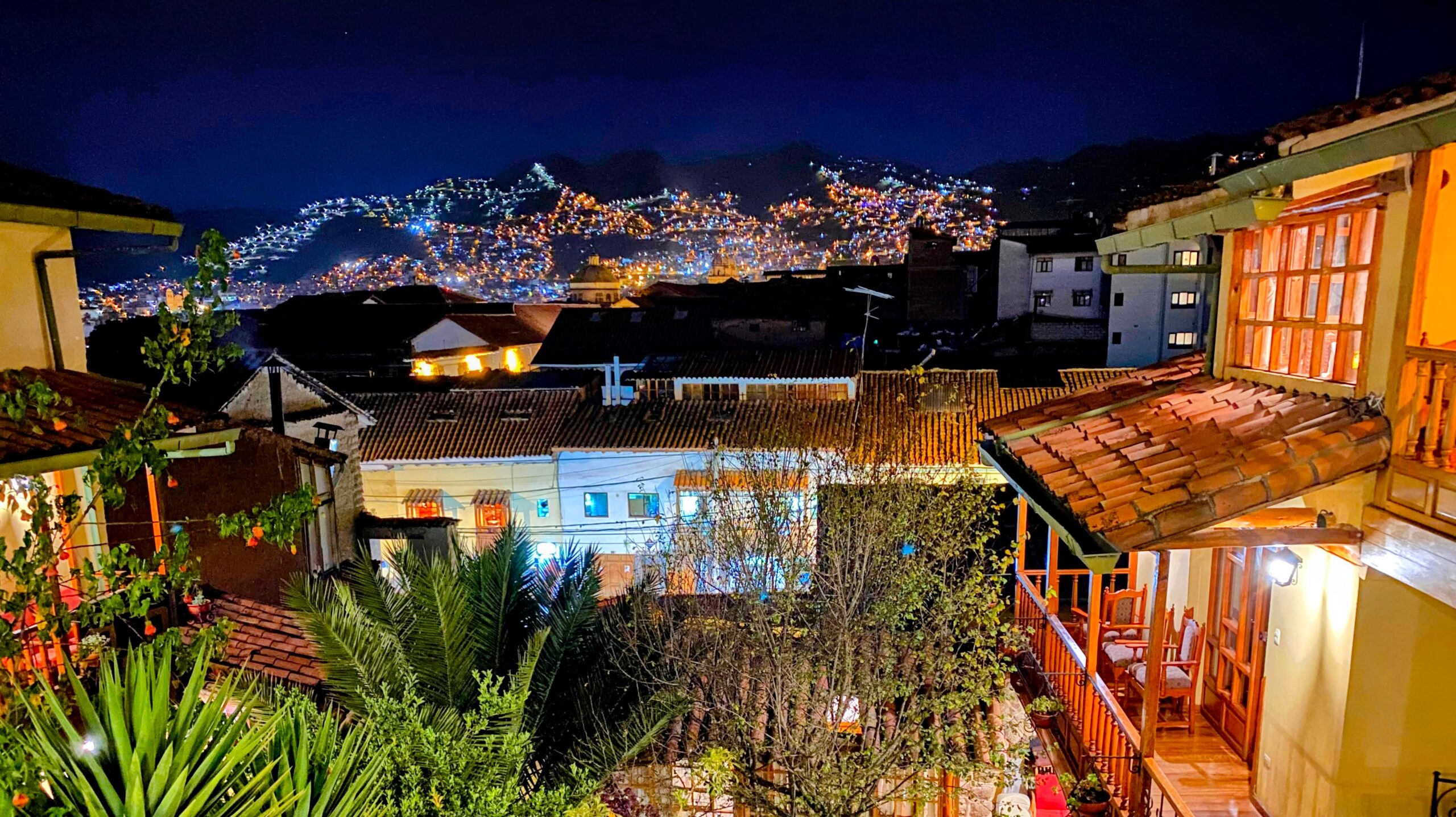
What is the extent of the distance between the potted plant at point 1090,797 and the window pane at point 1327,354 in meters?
3.58

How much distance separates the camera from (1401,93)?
192 inches

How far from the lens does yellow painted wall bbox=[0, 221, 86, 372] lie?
6809mm

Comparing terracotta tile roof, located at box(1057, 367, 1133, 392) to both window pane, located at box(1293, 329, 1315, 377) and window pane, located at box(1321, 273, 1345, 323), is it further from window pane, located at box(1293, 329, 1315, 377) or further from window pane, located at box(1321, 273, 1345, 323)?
window pane, located at box(1321, 273, 1345, 323)

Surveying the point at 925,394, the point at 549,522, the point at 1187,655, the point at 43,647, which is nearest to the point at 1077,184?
the point at 925,394

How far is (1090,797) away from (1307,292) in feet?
14.2

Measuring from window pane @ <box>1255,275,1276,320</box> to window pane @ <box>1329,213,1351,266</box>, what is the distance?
3.03 feet

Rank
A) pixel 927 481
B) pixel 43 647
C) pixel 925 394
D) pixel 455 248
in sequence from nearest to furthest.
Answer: pixel 43 647
pixel 927 481
pixel 925 394
pixel 455 248

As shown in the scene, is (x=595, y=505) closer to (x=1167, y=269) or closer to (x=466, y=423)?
(x=466, y=423)

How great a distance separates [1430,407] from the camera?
15.1ft

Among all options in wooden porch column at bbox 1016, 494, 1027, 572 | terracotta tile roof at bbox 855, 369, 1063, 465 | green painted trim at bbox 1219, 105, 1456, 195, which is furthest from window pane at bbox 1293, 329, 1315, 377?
terracotta tile roof at bbox 855, 369, 1063, 465

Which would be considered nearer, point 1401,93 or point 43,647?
point 43,647

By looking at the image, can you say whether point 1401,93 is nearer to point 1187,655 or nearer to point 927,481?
point 1187,655

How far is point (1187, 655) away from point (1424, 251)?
485 centimetres

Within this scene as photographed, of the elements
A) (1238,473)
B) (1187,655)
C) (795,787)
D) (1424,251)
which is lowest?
(795,787)
